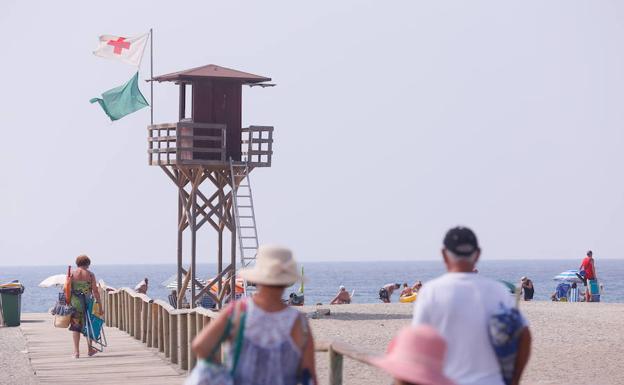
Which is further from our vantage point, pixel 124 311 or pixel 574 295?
pixel 574 295

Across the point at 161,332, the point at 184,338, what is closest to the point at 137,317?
the point at 161,332

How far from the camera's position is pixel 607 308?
1432 inches

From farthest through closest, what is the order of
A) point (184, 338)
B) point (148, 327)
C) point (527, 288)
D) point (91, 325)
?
1. point (527, 288)
2. point (148, 327)
3. point (91, 325)
4. point (184, 338)

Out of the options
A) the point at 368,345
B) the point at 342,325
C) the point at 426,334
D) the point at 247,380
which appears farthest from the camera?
the point at 342,325

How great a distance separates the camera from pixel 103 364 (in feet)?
62.8

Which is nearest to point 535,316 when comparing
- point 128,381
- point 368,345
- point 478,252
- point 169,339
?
point 368,345

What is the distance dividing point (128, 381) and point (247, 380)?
9841 millimetres

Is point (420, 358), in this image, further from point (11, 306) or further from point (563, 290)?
point (563, 290)

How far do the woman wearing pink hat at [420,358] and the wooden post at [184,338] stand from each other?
39.7 feet

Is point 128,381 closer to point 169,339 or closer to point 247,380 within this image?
point 169,339

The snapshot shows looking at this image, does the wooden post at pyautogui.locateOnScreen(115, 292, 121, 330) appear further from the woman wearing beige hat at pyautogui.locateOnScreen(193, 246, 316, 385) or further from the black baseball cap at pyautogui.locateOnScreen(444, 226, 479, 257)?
the black baseball cap at pyautogui.locateOnScreen(444, 226, 479, 257)

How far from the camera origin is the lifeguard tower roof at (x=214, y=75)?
3591 centimetres

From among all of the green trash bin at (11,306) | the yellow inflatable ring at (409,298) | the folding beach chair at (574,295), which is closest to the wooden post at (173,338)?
the green trash bin at (11,306)

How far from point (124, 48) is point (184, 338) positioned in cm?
2316
